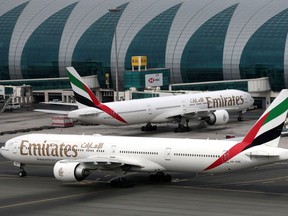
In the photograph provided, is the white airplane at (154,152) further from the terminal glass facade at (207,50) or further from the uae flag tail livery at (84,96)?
the terminal glass facade at (207,50)

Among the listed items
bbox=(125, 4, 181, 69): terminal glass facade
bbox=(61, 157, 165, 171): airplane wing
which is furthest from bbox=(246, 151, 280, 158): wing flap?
bbox=(125, 4, 181, 69): terminal glass facade

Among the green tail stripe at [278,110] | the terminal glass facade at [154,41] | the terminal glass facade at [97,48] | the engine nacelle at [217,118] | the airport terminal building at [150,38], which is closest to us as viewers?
the green tail stripe at [278,110]

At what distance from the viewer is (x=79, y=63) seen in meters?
150

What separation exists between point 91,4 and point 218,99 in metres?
49.8

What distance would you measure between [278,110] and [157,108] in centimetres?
4304

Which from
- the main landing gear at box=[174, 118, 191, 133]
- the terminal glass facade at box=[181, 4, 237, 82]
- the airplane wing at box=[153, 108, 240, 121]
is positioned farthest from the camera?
the terminal glass facade at box=[181, 4, 237, 82]

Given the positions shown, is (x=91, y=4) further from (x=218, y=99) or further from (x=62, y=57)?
(x=218, y=99)

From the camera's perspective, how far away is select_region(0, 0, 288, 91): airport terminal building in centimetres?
13400

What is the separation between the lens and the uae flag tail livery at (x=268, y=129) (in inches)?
2438

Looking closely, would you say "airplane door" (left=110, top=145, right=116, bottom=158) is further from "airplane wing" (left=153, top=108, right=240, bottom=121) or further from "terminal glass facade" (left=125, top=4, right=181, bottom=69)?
"terminal glass facade" (left=125, top=4, right=181, bottom=69)

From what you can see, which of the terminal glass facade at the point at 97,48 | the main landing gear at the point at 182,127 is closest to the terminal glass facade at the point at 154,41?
the terminal glass facade at the point at 97,48

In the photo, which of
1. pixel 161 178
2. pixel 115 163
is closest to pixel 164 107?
pixel 161 178

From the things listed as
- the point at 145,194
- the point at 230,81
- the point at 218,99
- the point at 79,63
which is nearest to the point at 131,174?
the point at 145,194

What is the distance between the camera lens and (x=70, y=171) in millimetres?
65312
